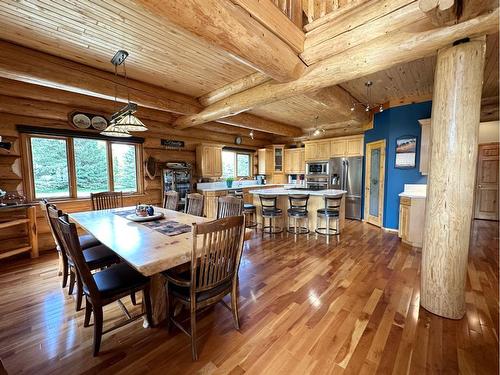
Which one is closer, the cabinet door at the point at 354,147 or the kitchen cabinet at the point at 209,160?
the kitchen cabinet at the point at 209,160

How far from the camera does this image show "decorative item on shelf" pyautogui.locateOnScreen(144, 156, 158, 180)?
4.85 m

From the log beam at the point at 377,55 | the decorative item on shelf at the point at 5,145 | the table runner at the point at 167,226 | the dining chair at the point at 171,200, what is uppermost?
the log beam at the point at 377,55

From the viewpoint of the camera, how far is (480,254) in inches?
139

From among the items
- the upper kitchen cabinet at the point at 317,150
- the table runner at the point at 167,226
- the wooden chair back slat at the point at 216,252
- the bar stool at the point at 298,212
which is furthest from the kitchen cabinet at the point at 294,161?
the wooden chair back slat at the point at 216,252

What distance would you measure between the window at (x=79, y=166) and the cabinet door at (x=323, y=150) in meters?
4.98

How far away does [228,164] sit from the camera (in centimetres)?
696

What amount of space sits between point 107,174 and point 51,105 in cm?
145

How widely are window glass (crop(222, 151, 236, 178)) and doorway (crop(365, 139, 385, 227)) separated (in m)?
3.89

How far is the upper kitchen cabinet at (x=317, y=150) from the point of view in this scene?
6414mm

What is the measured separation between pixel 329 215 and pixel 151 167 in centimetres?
394

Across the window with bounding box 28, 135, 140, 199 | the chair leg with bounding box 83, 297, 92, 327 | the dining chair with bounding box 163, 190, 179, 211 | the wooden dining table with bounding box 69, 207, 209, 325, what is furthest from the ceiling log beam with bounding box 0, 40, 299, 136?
the chair leg with bounding box 83, 297, 92, 327

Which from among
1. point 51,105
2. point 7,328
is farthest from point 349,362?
point 51,105

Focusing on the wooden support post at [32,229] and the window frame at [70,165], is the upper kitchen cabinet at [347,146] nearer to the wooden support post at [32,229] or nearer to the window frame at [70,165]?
the window frame at [70,165]

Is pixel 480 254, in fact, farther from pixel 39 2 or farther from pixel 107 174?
pixel 107 174
